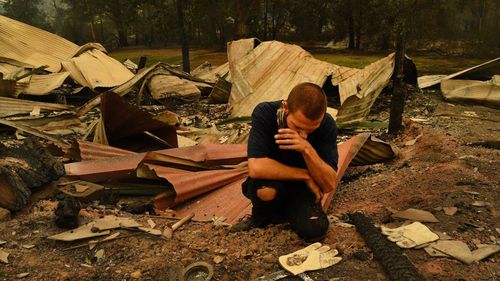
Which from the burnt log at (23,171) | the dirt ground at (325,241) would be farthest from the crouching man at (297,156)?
the burnt log at (23,171)

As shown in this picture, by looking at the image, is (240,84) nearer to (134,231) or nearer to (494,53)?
(134,231)

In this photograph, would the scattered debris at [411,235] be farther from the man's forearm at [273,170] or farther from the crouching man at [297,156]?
the man's forearm at [273,170]

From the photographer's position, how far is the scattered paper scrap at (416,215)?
124 inches

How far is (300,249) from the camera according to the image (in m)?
2.84

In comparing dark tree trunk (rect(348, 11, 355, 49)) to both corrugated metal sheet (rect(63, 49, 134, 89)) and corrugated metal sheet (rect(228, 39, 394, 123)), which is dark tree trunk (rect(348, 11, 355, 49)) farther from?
corrugated metal sheet (rect(63, 49, 134, 89))

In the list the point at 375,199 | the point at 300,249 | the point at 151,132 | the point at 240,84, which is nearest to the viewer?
the point at 300,249

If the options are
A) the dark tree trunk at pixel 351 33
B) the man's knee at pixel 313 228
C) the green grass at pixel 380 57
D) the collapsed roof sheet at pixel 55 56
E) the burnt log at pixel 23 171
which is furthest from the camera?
the dark tree trunk at pixel 351 33

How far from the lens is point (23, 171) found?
3938mm

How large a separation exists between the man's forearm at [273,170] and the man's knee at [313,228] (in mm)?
290

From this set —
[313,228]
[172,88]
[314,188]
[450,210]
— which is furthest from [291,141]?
[172,88]

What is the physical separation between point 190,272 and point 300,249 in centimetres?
71

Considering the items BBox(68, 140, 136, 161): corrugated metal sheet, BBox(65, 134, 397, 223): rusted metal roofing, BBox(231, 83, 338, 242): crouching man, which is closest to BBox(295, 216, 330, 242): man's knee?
BBox(231, 83, 338, 242): crouching man

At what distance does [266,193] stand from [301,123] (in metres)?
0.58

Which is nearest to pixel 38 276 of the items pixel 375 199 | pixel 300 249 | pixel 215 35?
pixel 300 249
